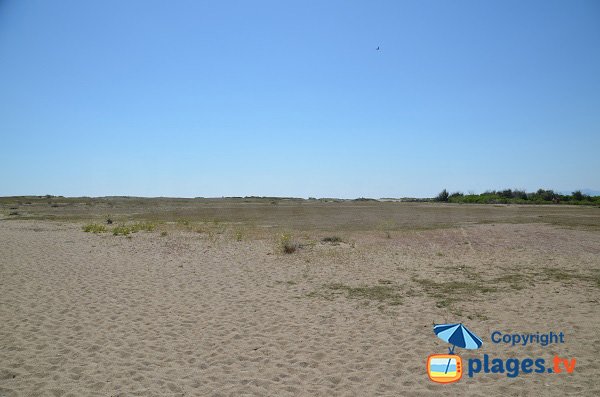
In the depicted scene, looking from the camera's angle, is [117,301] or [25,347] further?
[117,301]

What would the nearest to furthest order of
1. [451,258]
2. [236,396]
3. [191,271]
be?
[236,396] → [191,271] → [451,258]

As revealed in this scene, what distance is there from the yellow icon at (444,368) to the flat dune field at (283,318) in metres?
0.13

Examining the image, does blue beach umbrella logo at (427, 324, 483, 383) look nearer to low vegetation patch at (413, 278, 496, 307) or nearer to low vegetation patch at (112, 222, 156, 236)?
low vegetation patch at (413, 278, 496, 307)

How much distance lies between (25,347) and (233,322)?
11.6ft

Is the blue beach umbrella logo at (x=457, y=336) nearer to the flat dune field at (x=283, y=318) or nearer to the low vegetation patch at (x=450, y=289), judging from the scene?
the flat dune field at (x=283, y=318)

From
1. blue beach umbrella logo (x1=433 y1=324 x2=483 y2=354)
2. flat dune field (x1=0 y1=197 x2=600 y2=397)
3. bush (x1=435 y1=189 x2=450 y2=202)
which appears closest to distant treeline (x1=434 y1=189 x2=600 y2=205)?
bush (x1=435 y1=189 x2=450 y2=202)

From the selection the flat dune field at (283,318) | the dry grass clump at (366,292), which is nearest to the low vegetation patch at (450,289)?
the flat dune field at (283,318)

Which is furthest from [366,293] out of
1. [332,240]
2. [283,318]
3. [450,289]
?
[332,240]

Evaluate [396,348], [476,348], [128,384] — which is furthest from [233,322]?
[476,348]

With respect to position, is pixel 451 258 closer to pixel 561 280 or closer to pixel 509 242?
pixel 561 280

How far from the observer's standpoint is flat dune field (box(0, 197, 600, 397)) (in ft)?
17.1

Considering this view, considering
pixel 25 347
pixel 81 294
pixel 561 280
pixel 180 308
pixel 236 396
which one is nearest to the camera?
pixel 236 396

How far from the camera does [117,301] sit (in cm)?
916

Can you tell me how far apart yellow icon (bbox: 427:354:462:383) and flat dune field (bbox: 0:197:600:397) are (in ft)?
0.44
